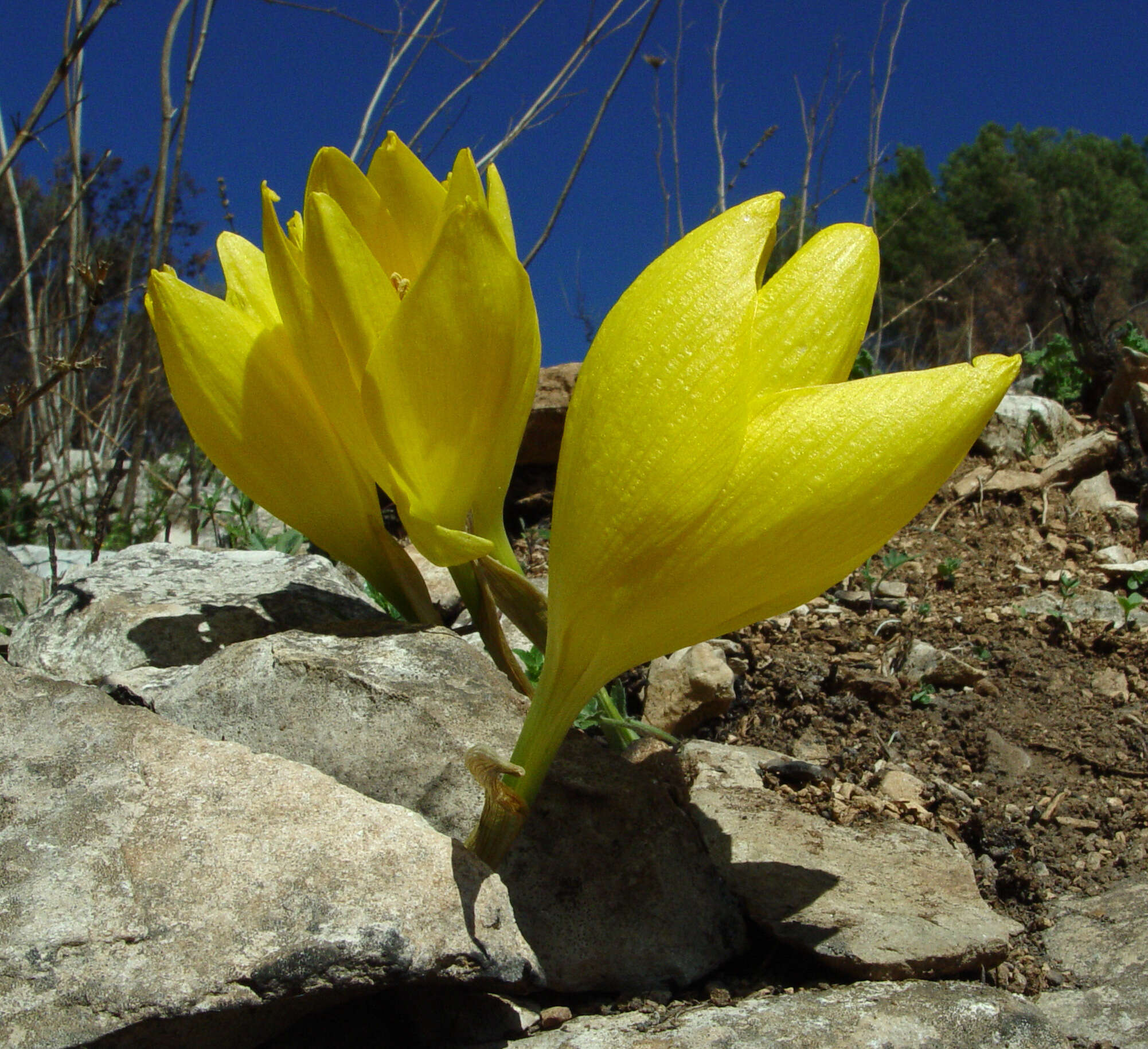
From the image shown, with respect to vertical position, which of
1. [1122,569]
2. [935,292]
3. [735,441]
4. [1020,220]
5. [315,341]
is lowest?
[1122,569]

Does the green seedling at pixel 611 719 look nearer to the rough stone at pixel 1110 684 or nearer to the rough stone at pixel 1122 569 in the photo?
the rough stone at pixel 1110 684

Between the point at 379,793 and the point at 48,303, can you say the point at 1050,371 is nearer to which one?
the point at 379,793

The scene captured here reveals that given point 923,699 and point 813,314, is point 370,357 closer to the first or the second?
point 813,314

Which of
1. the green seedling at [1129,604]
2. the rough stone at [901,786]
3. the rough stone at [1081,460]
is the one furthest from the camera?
the rough stone at [1081,460]

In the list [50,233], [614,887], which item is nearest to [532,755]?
[614,887]

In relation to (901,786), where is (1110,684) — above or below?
above

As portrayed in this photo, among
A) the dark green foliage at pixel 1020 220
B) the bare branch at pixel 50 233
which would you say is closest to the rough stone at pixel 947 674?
the bare branch at pixel 50 233

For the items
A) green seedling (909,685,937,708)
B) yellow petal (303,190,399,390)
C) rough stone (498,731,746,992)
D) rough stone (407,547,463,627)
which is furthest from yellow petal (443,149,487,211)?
green seedling (909,685,937,708)

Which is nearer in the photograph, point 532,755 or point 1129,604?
point 532,755
